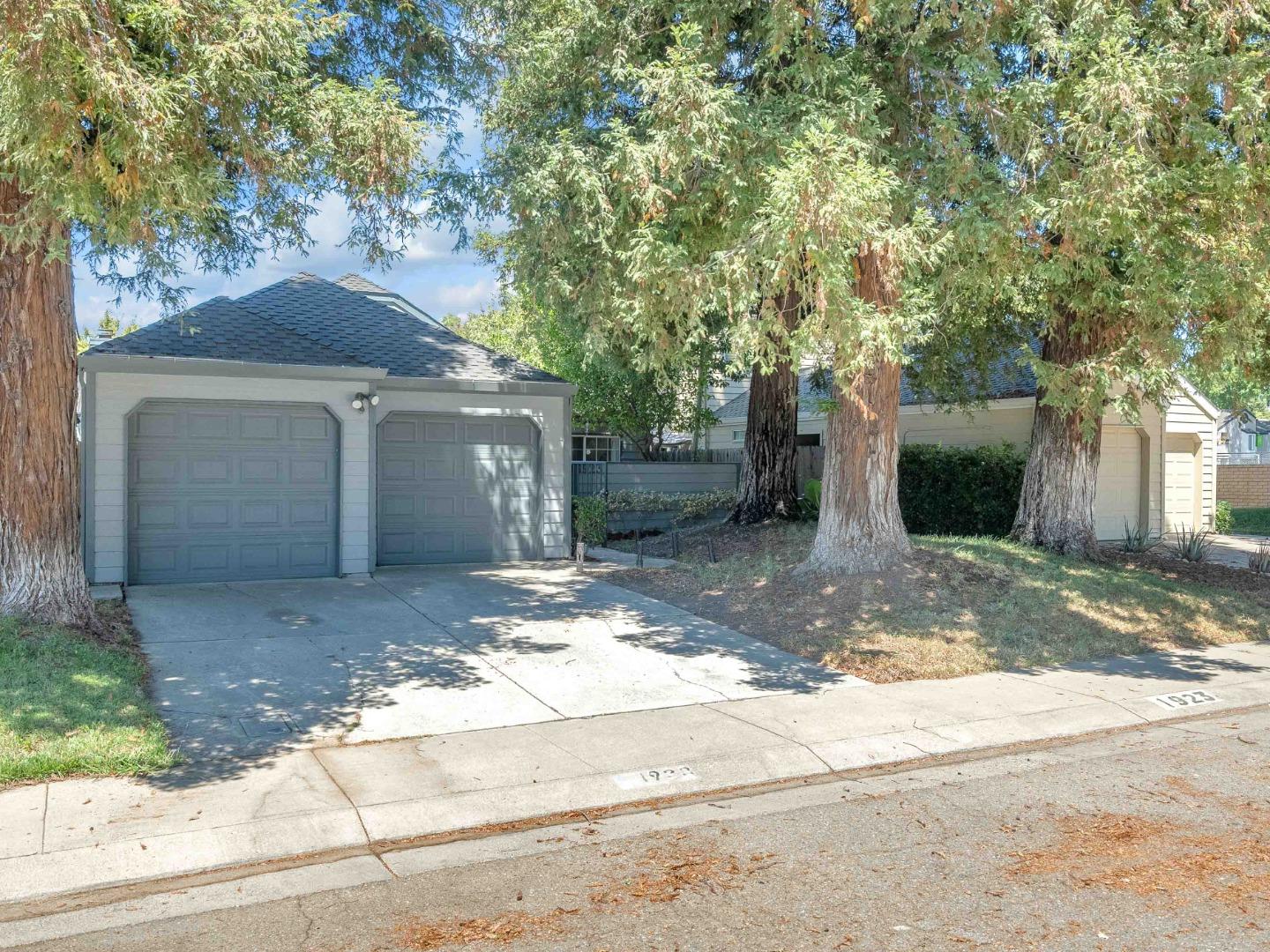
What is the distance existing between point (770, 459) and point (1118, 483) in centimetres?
818

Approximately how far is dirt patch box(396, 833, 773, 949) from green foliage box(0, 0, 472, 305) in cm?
561

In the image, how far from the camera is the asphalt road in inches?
158

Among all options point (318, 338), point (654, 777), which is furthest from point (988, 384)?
point (654, 777)

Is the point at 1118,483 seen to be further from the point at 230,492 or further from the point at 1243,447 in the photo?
the point at 1243,447

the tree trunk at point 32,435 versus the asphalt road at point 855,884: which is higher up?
the tree trunk at point 32,435

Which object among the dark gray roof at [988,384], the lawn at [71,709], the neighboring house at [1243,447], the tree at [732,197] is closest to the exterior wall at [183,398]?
the tree at [732,197]

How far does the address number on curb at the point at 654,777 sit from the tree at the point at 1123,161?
19.8 feet

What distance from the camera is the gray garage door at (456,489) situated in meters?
14.0

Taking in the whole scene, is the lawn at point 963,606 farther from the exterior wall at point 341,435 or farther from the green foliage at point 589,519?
the green foliage at point 589,519

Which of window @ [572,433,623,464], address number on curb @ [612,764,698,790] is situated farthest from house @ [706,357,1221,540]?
address number on curb @ [612,764,698,790]

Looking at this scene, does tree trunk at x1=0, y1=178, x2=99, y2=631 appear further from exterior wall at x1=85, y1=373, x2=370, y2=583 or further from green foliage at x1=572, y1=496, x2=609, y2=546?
green foliage at x1=572, y1=496, x2=609, y2=546

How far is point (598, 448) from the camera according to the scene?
86.2 feet

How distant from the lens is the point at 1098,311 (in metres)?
12.6

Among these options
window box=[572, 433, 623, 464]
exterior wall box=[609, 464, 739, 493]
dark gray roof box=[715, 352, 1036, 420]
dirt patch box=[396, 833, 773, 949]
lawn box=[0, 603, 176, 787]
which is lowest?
dirt patch box=[396, 833, 773, 949]
